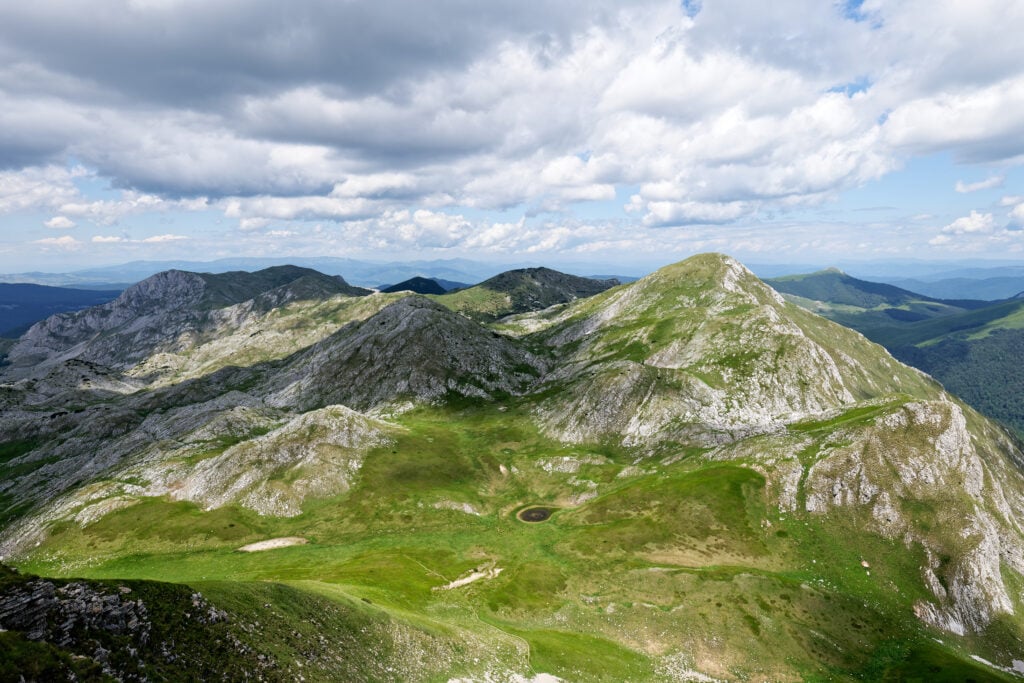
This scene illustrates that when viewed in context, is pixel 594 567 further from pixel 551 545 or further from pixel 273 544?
pixel 273 544

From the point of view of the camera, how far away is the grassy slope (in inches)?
2334

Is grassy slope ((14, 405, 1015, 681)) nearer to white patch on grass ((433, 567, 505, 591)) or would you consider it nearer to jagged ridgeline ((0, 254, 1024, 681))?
jagged ridgeline ((0, 254, 1024, 681))

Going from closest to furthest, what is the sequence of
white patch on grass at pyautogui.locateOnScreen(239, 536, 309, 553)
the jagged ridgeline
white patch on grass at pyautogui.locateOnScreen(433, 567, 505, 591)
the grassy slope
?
the jagged ridgeline → the grassy slope → white patch on grass at pyautogui.locateOnScreen(433, 567, 505, 591) → white patch on grass at pyautogui.locateOnScreen(239, 536, 309, 553)

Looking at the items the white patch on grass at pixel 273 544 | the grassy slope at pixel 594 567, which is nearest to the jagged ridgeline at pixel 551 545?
the grassy slope at pixel 594 567

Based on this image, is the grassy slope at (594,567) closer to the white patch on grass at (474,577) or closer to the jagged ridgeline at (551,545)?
the jagged ridgeline at (551,545)

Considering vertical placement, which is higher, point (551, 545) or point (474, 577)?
point (551, 545)

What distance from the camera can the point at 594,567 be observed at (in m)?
77.8

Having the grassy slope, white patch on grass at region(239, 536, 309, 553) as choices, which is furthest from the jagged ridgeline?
white patch on grass at region(239, 536, 309, 553)

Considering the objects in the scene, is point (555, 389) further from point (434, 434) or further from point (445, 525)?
point (445, 525)

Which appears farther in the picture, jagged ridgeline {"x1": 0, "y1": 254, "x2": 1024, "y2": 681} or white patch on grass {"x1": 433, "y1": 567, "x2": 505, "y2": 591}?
white patch on grass {"x1": 433, "y1": 567, "x2": 505, "y2": 591}

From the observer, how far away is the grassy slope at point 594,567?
5928 cm

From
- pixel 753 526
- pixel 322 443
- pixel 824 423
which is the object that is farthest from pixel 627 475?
pixel 322 443

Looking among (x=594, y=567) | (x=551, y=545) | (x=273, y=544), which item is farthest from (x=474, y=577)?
(x=273, y=544)

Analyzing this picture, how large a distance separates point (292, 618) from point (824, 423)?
376 feet
